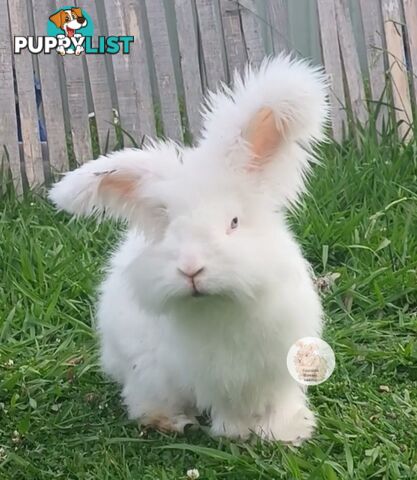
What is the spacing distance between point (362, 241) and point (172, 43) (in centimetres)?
186

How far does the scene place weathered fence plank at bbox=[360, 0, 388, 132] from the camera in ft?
16.2

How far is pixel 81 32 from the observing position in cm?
493

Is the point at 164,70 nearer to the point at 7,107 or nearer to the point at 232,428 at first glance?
the point at 7,107

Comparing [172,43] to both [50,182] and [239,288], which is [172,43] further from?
[239,288]

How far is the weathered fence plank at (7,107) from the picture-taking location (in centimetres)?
484

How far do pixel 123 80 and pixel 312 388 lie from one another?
247 centimetres

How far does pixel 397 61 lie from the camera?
488cm

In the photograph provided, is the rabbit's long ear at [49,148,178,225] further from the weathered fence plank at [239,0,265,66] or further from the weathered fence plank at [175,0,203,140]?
the weathered fence plank at [239,0,265,66]

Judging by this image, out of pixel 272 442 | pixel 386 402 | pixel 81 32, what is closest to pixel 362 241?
pixel 386 402

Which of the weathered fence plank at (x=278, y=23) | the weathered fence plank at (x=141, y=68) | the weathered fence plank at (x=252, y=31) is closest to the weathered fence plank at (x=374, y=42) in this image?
the weathered fence plank at (x=278, y=23)

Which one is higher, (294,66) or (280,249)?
(294,66)

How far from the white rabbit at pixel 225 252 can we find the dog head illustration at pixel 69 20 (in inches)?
96.2
